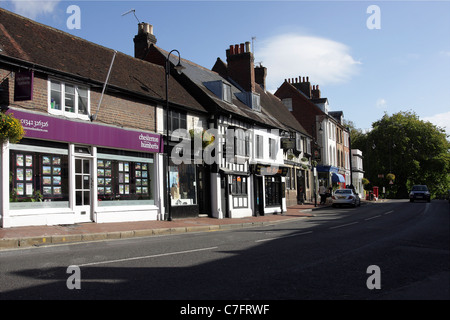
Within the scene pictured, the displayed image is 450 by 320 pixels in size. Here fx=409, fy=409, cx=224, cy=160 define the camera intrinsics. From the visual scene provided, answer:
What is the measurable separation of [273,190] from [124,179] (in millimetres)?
13122

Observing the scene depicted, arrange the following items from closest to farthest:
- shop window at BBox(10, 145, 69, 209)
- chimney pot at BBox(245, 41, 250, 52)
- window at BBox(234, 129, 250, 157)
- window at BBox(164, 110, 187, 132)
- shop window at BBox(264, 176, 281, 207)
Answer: shop window at BBox(10, 145, 69, 209) < window at BBox(164, 110, 187, 132) < window at BBox(234, 129, 250, 157) < shop window at BBox(264, 176, 281, 207) < chimney pot at BBox(245, 41, 250, 52)

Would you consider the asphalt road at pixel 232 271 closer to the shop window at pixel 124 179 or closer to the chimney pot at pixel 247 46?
the shop window at pixel 124 179

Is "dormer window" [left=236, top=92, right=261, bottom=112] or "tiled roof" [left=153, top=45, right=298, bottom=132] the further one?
"dormer window" [left=236, top=92, right=261, bottom=112]

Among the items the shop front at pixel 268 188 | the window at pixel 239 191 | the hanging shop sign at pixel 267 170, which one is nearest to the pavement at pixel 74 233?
the window at pixel 239 191

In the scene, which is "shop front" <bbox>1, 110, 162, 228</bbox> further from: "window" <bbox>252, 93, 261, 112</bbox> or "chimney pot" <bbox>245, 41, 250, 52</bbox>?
"chimney pot" <bbox>245, 41, 250, 52</bbox>

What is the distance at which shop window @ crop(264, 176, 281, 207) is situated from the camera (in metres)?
27.2

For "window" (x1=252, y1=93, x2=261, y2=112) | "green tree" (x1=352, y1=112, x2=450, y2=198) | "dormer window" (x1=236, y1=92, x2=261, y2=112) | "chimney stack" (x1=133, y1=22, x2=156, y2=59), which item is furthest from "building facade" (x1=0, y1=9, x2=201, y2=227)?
"green tree" (x1=352, y1=112, x2=450, y2=198)

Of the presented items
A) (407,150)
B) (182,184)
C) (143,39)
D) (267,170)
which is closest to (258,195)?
(267,170)

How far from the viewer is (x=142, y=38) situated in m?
25.8

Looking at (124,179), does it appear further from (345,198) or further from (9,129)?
(345,198)

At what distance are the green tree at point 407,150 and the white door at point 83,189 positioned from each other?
56.4m

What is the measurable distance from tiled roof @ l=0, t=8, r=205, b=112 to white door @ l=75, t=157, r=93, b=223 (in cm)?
321

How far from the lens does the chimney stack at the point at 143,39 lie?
84.3ft
